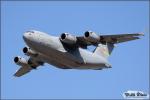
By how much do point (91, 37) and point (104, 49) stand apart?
3.61 m

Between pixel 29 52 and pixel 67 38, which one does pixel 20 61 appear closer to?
pixel 29 52

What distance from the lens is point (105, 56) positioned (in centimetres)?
3234

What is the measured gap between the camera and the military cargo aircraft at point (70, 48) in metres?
28.5

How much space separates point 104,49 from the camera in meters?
32.6

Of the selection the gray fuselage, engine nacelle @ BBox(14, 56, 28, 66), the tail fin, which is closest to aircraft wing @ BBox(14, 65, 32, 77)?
engine nacelle @ BBox(14, 56, 28, 66)

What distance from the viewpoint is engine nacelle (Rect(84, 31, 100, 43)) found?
2925cm

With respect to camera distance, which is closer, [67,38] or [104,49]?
[67,38]

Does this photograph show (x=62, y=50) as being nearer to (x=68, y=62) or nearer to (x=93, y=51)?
(x=68, y=62)

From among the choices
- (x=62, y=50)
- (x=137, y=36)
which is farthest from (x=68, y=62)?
(x=137, y=36)

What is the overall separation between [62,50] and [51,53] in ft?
2.66

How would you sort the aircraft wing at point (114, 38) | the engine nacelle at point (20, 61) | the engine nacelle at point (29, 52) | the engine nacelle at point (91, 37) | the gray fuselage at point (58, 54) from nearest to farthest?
the gray fuselage at point (58, 54) → the engine nacelle at point (91, 37) → the aircraft wing at point (114, 38) → the engine nacelle at point (29, 52) → the engine nacelle at point (20, 61)

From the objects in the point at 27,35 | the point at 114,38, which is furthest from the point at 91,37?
the point at 27,35

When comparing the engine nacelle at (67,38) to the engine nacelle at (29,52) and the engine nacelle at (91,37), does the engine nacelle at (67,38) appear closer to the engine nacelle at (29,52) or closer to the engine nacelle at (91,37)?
the engine nacelle at (91,37)

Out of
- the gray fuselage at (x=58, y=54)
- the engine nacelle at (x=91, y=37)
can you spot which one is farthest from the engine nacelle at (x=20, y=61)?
the engine nacelle at (x=91, y=37)
